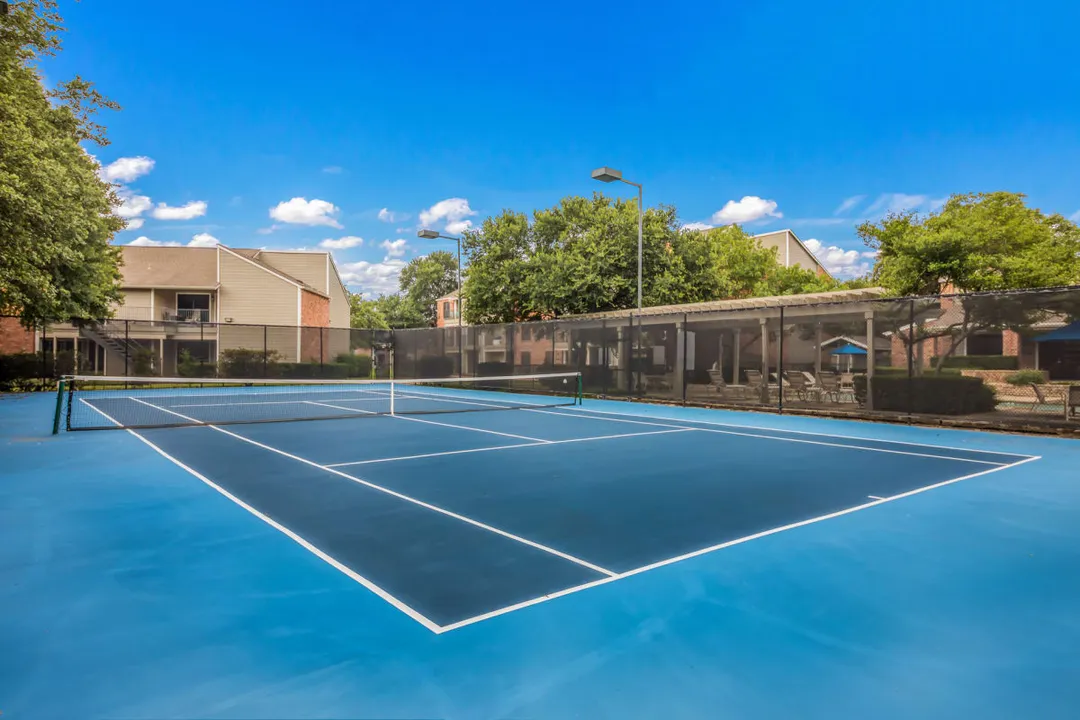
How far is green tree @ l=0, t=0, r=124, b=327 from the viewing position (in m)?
14.1

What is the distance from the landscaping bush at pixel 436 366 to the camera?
28156mm

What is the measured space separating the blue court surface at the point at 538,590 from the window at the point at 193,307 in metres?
33.8

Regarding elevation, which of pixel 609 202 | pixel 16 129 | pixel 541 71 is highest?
pixel 541 71

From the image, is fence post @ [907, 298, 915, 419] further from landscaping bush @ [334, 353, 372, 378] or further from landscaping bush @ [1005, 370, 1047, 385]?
landscaping bush @ [334, 353, 372, 378]

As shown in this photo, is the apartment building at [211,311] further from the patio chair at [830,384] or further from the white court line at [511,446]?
the patio chair at [830,384]

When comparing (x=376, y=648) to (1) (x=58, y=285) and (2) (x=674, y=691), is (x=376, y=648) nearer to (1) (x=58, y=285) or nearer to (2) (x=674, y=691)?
(2) (x=674, y=691)

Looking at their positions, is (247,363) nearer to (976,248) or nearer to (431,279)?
(976,248)

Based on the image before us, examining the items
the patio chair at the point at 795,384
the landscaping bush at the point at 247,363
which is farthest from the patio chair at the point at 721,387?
the landscaping bush at the point at 247,363

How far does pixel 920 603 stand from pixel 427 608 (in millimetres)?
2974

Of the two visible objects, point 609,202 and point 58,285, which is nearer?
point 58,285

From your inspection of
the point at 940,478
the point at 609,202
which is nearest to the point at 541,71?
the point at 609,202

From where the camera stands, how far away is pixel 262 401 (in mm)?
20281

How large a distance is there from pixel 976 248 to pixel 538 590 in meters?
24.9

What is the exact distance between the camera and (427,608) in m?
3.72
